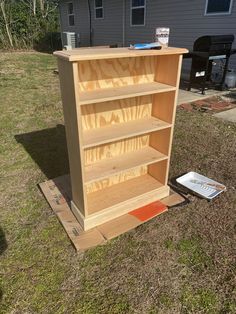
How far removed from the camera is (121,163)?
7.86ft

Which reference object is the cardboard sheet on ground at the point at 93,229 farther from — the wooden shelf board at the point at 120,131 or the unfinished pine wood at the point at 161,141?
the wooden shelf board at the point at 120,131

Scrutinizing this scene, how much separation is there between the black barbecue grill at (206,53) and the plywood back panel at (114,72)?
13.3ft

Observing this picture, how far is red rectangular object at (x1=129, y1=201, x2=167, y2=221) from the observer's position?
2.42 meters

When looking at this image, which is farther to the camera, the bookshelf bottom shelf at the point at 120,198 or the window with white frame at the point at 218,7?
the window with white frame at the point at 218,7

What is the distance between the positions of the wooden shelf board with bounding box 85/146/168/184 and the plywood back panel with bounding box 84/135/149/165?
43mm

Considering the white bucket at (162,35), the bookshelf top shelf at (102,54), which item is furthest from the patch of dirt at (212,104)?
the bookshelf top shelf at (102,54)

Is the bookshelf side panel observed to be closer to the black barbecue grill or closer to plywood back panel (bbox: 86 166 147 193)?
plywood back panel (bbox: 86 166 147 193)

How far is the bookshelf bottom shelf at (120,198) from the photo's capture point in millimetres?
2312

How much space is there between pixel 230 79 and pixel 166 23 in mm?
3069

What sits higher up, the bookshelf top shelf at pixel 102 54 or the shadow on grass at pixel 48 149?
the bookshelf top shelf at pixel 102 54

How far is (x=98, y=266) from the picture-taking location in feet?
6.41

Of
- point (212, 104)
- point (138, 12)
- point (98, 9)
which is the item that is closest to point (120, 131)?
point (212, 104)

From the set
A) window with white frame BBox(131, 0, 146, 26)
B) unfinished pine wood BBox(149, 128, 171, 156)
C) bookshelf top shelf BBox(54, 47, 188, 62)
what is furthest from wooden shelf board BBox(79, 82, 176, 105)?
window with white frame BBox(131, 0, 146, 26)

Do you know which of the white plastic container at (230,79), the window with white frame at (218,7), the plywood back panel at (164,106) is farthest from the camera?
the white plastic container at (230,79)
